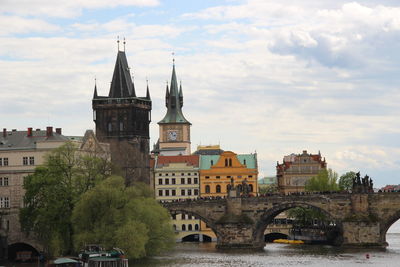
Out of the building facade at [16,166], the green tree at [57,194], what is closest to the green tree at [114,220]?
the green tree at [57,194]

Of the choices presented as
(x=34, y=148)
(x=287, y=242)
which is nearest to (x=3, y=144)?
(x=34, y=148)

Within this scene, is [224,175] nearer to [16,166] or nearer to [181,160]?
[181,160]

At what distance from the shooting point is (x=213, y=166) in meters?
188

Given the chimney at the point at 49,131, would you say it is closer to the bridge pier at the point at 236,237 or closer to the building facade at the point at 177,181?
the bridge pier at the point at 236,237

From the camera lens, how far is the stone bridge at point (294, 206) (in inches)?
5566

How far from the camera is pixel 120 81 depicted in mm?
196500

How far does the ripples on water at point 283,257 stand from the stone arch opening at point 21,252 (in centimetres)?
1448

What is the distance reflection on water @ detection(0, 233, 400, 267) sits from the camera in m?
116

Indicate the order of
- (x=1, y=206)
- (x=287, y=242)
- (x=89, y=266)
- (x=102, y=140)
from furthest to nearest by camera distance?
(x=102, y=140) → (x=287, y=242) → (x=1, y=206) → (x=89, y=266)

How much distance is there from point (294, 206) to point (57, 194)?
41545 mm

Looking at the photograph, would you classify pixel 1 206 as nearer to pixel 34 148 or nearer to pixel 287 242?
pixel 34 148

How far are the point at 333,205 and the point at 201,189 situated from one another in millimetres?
46732

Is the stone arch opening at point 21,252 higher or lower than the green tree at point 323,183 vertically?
lower

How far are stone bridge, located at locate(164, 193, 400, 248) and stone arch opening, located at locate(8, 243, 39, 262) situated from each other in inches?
1186
